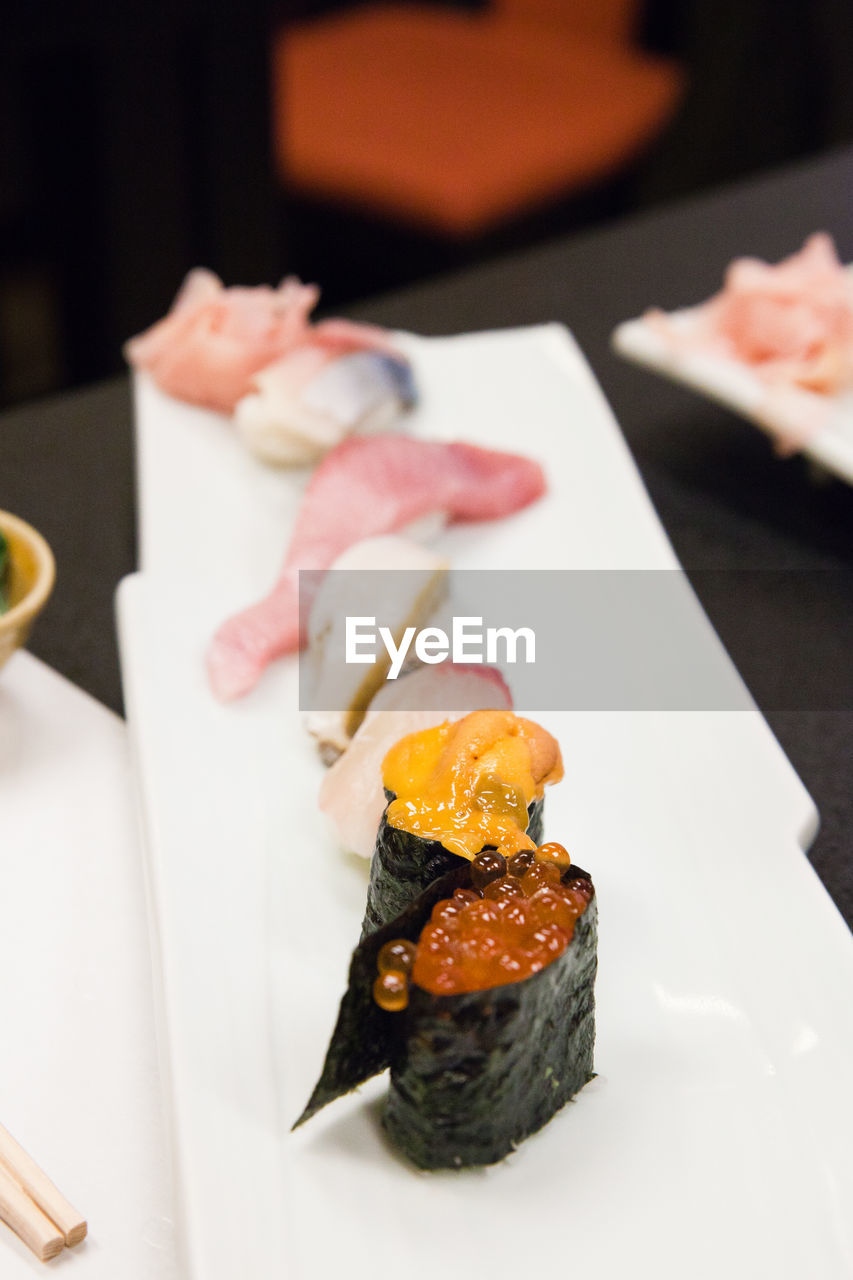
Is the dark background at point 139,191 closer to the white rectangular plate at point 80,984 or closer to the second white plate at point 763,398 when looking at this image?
the second white plate at point 763,398

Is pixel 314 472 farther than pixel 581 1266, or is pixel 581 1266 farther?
pixel 314 472

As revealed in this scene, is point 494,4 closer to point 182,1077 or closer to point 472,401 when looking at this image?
point 472,401

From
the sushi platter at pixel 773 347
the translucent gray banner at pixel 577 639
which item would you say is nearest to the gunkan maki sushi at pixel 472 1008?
the translucent gray banner at pixel 577 639

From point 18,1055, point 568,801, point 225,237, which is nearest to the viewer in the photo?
point 18,1055

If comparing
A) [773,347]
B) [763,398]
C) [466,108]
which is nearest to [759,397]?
[763,398]

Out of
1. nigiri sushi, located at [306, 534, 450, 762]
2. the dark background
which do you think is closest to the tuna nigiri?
nigiri sushi, located at [306, 534, 450, 762]

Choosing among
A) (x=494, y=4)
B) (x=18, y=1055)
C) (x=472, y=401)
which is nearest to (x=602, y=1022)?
(x=18, y=1055)

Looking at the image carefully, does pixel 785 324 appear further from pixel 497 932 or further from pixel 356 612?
pixel 497 932

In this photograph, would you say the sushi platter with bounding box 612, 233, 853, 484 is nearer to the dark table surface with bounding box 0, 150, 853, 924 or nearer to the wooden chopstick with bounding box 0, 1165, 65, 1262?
the dark table surface with bounding box 0, 150, 853, 924
